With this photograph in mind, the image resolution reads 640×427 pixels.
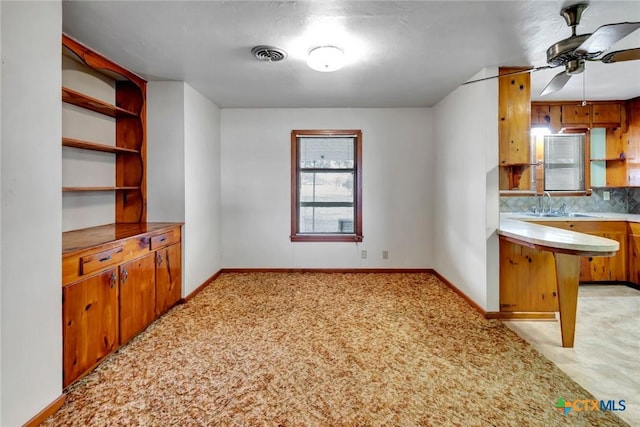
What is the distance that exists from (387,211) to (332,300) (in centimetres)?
173

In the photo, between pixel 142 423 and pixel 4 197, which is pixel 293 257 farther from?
pixel 4 197

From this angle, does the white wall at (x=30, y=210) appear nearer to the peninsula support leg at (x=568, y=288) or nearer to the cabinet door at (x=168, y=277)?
the cabinet door at (x=168, y=277)

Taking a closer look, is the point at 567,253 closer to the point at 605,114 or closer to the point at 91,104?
the point at 605,114

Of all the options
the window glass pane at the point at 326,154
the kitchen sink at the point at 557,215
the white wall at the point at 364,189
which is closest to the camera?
the kitchen sink at the point at 557,215

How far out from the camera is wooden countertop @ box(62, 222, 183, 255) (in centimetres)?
208

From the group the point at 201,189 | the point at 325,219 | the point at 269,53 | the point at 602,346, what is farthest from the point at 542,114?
the point at 201,189

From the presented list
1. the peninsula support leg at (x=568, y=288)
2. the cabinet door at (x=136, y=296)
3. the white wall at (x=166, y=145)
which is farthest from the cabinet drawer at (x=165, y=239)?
the peninsula support leg at (x=568, y=288)

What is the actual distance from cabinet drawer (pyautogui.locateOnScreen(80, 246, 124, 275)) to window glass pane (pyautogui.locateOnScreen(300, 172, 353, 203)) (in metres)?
2.74

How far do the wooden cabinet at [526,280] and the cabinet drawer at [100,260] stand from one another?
11.1ft

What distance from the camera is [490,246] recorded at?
299 cm

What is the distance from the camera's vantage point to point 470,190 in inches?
129

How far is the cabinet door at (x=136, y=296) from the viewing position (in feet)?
7.89

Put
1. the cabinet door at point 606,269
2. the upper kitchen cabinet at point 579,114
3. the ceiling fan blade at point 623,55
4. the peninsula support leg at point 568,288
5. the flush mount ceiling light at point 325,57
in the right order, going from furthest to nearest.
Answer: the upper kitchen cabinet at point 579,114, the cabinet door at point 606,269, the flush mount ceiling light at point 325,57, the peninsula support leg at point 568,288, the ceiling fan blade at point 623,55

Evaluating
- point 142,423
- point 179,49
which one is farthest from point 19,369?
point 179,49
